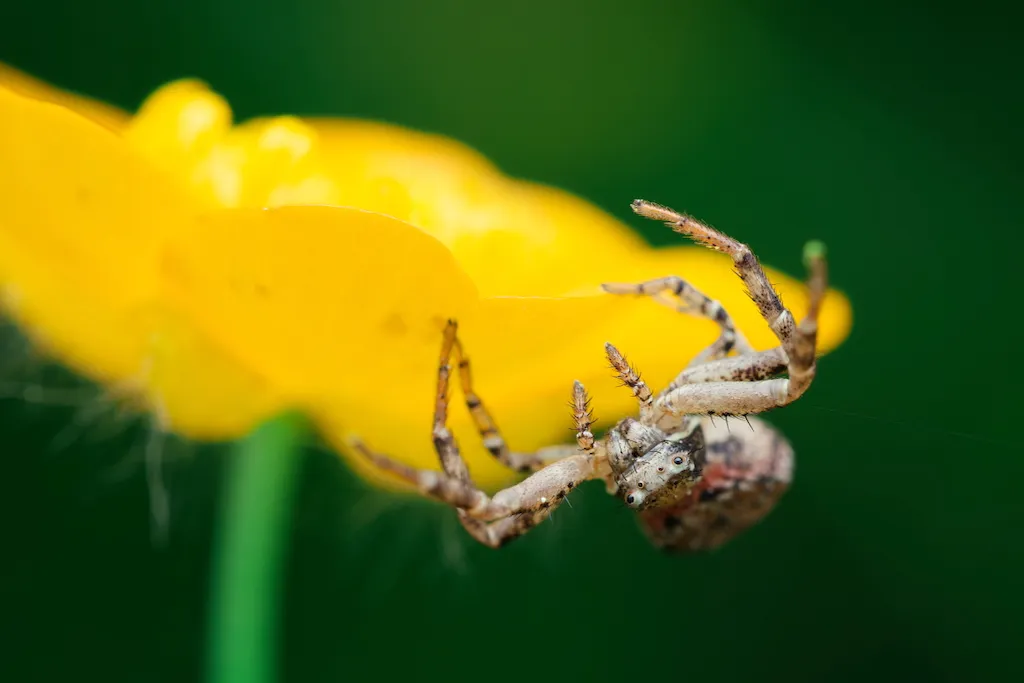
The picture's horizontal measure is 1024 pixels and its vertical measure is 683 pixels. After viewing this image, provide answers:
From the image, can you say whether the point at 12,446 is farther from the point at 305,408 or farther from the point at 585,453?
the point at 585,453

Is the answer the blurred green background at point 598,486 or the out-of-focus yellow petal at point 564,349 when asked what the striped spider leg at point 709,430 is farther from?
the blurred green background at point 598,486

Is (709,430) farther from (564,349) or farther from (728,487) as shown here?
(564,349)

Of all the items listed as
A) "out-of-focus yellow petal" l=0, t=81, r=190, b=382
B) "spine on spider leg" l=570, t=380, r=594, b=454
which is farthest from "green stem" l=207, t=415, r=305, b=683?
"spine on spider leg" l=570, t=380, r=594, b=454

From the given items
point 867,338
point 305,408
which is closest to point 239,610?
point 305,408

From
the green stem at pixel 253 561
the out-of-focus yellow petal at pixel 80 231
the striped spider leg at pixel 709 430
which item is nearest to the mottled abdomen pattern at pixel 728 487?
the striped spider leg at pixel 709 430

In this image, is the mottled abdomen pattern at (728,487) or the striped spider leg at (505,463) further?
the mottled abdomen pattern at (728,487)

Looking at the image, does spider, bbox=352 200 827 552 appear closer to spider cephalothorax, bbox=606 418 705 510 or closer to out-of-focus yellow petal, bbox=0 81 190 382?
spider cephalothorax, bbox=606 418 705 510
